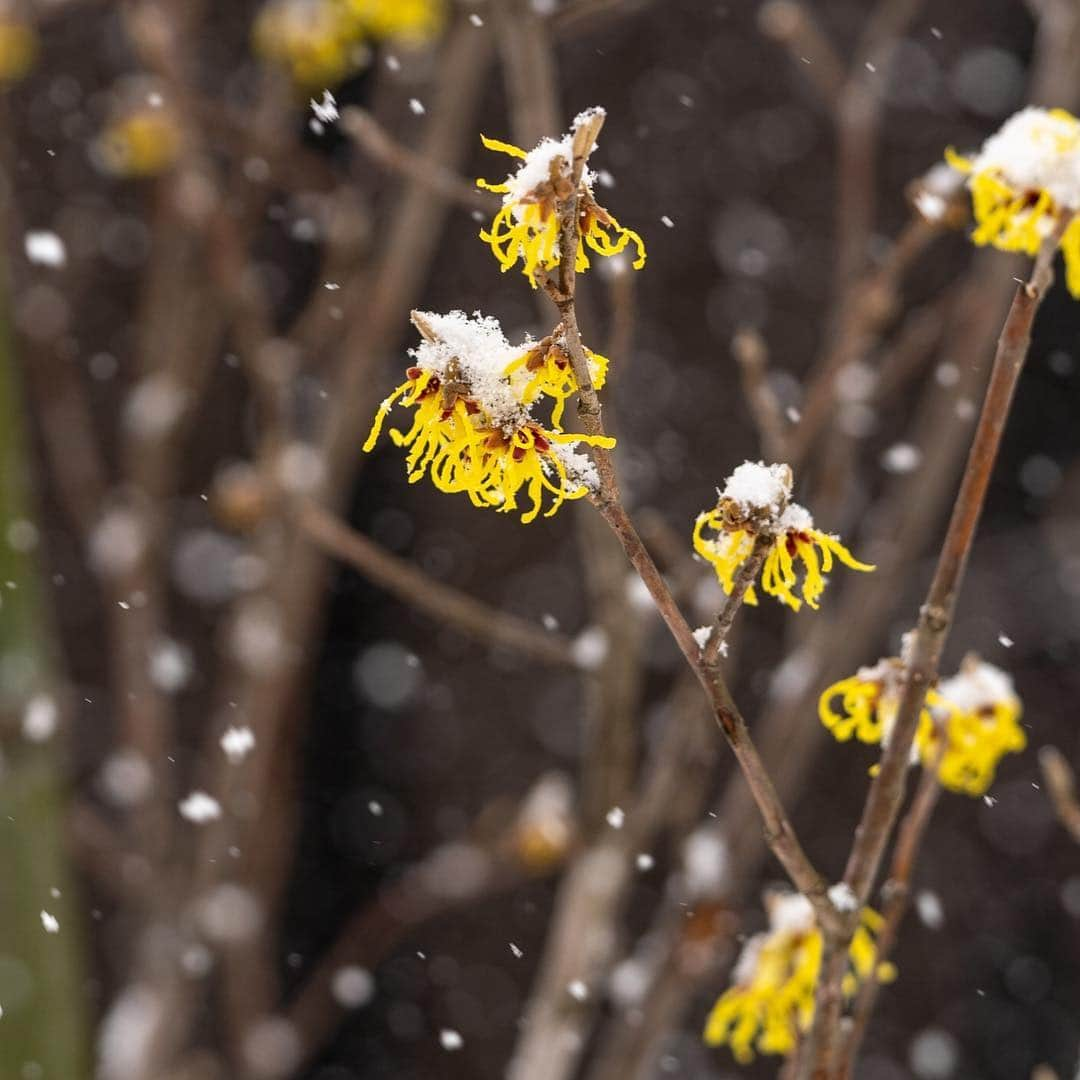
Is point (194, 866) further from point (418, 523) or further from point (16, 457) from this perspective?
point (16, 457)

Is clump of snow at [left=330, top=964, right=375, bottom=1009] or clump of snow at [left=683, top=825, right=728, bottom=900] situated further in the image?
clump of snow at [left=330, top=964, right=375, bottom=1009]

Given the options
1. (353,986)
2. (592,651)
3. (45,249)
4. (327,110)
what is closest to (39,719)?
(592,651)

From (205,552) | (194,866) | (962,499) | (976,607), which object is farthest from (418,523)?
(962,499)

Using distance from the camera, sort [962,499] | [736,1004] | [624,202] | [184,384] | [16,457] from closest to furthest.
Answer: [962,499] < [736,1004] < [16,457] < [184,384] < [624,202]

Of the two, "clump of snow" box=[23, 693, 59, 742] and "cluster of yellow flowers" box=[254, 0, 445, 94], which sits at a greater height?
"cluster of yellow flowers" box=[254, 0, 445, 94]

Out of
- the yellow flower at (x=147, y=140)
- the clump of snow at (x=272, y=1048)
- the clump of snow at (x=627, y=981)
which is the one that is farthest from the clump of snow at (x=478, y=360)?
the clump of snow at (x=272, y=1048)

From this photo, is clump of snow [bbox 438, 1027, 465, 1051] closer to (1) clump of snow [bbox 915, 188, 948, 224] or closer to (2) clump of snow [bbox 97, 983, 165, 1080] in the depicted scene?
(2) clump of snow [bbox 97, 983, 165, 1080]

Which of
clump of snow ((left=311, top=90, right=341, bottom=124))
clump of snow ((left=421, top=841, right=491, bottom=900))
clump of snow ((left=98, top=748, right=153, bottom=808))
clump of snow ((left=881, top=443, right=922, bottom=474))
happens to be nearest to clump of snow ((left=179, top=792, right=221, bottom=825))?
clump of snow ((left=98, top=748, right=153, bottom=808))

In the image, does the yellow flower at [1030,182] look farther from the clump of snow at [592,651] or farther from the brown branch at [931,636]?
the clump of snow at [592,651]
